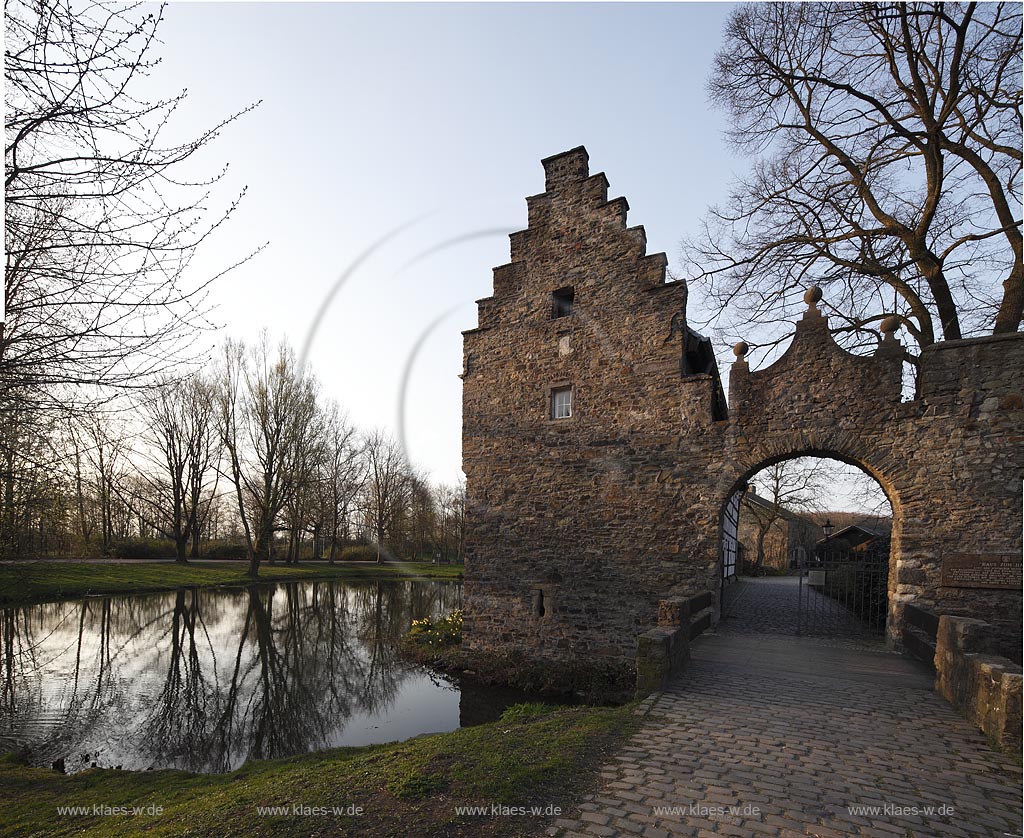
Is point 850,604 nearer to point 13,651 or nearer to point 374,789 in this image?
point 374,789

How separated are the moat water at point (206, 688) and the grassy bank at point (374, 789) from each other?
63.4 inches

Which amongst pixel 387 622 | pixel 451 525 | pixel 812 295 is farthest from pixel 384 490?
pixel 812 295

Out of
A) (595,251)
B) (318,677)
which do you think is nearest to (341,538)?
(318,677)

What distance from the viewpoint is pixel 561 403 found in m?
12.8

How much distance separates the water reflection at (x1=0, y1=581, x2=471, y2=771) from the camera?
8898mm

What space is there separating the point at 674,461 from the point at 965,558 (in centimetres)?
486

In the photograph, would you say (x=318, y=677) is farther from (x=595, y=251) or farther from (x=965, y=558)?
(x=965, y=558)

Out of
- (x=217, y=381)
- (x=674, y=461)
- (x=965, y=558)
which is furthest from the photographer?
(x=217, y=381)

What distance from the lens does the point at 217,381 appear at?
29.6 metres

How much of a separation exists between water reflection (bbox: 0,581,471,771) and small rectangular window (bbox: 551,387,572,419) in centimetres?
639

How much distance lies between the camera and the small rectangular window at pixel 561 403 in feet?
41.7

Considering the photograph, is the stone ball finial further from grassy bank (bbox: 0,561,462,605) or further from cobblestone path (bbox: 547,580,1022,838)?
grassy bank (bbox: 0,561,462,605)

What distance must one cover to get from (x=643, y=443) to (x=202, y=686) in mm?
11356

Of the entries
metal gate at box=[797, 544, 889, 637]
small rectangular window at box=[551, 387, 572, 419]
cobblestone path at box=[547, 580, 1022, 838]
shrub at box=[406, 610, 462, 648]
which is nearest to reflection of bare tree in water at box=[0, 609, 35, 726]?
cobblestone path at box=[547, 580, 1022, 838]
